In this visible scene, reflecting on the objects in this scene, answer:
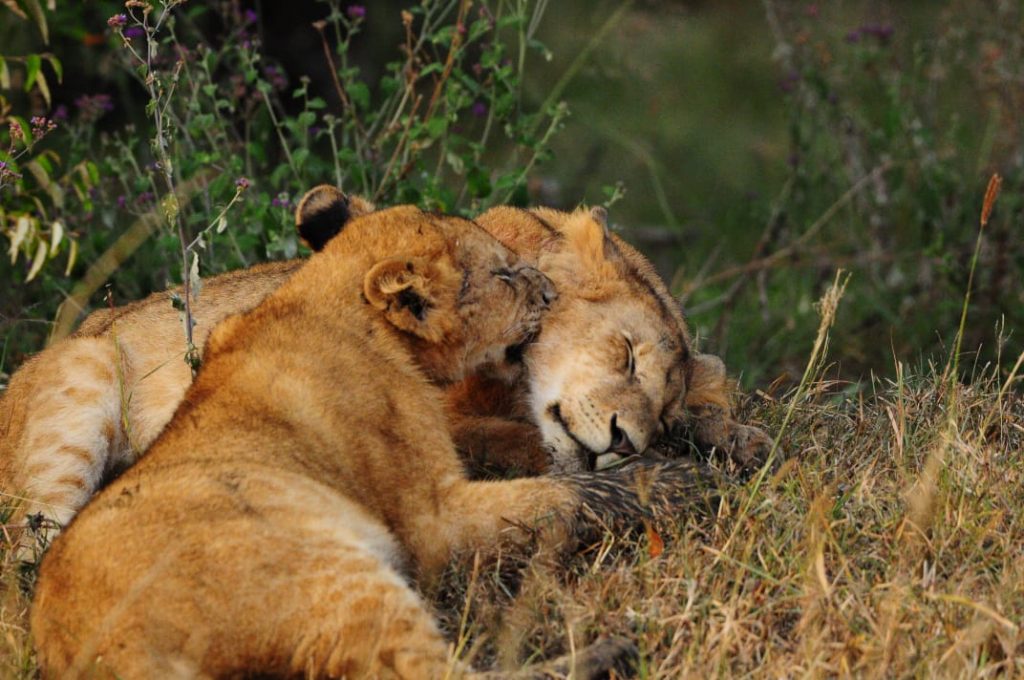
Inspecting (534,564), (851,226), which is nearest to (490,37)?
(851,226)

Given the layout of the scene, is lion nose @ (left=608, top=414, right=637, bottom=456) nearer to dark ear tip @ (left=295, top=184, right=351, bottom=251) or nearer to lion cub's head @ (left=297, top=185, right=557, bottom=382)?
lion cub's head @ (left=297, top=185, right=557, bottom=382)

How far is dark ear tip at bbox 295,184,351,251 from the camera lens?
5.13 m

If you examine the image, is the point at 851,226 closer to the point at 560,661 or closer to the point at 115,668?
the point at 560,661

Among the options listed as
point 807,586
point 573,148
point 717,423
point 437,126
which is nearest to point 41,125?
point 437,126

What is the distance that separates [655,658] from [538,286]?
1609 millimetres

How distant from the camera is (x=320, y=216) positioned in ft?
16.9

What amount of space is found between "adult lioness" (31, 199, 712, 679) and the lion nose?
19 cm

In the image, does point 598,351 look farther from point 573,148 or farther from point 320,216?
point 573,148

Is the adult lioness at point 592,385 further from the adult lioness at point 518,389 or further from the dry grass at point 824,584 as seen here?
the dry grass at point 824,584

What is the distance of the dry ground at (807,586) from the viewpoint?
358cm

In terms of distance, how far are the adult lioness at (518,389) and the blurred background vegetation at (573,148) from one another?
41 cm

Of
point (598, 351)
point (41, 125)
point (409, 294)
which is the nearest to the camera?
point (409, 294)

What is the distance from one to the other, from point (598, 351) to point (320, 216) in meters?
1.08

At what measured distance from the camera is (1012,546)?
414cm
